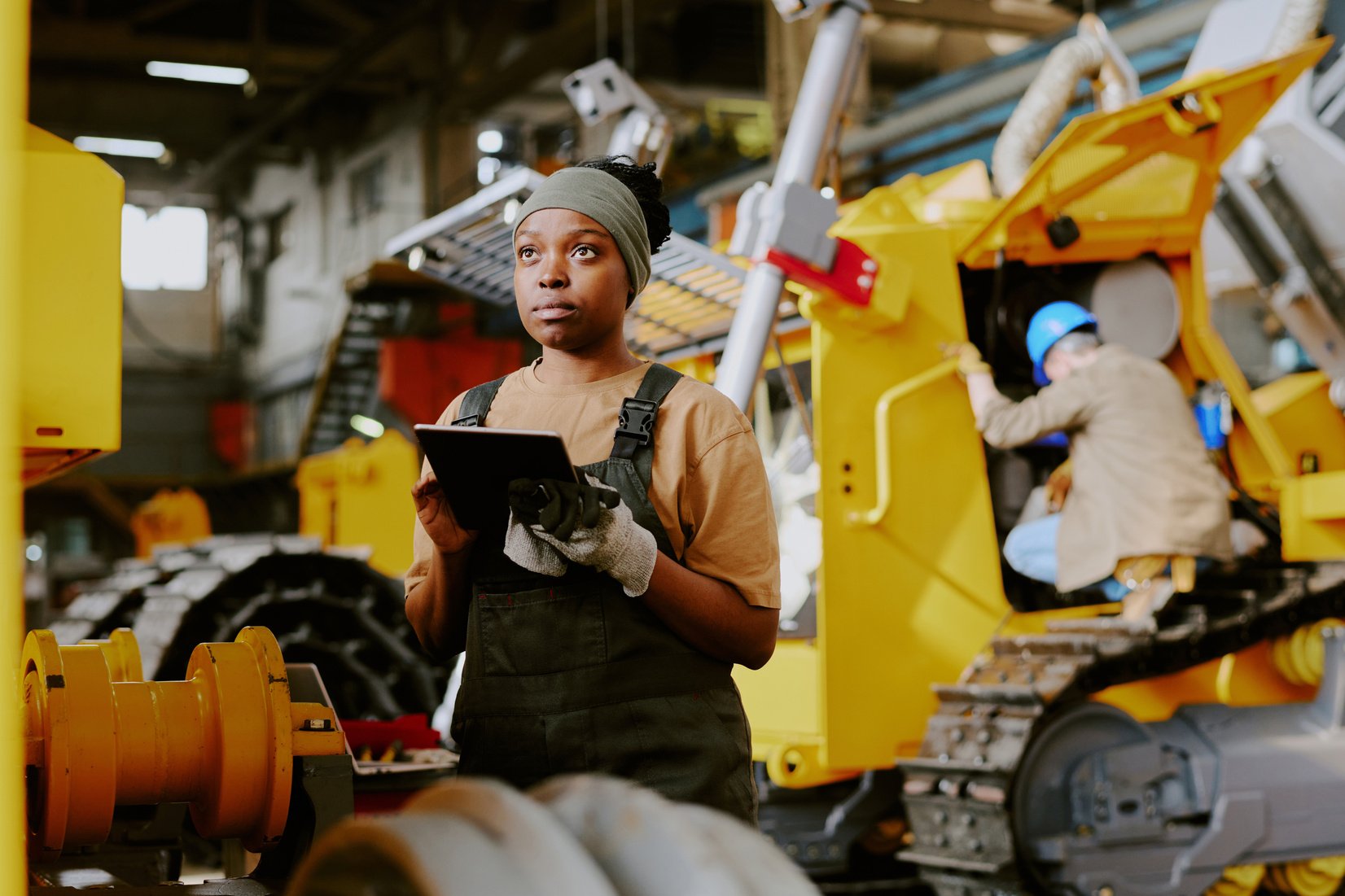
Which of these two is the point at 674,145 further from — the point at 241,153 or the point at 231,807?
the point at 231,807

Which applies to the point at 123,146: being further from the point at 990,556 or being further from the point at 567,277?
the point at 567,277

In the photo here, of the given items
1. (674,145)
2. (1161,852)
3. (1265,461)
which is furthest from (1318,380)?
(674,145)

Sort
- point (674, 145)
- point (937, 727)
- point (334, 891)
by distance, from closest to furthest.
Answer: point (334, 891) → point (937, 727) → point (674, 145)

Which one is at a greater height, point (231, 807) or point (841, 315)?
point (841, 315)

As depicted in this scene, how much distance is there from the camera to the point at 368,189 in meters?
22.3

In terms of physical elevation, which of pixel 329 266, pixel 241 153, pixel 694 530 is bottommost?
pixel 694 530

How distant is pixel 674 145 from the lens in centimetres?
1830

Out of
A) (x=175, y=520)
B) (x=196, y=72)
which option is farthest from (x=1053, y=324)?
(x=196, y=72)

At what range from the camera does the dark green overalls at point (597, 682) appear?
2100mm

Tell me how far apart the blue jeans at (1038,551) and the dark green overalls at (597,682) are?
3.52 metres

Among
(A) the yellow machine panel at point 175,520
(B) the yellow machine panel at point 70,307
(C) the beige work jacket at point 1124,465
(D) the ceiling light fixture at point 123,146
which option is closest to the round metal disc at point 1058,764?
(C) the beige work jacket at point 1124,465

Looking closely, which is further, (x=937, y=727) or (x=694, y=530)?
(x=937, y=727)

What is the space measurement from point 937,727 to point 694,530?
3.15 meters

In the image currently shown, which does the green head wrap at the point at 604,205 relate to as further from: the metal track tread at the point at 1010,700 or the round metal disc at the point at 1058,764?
the round metal disc at the point at 1058,764
